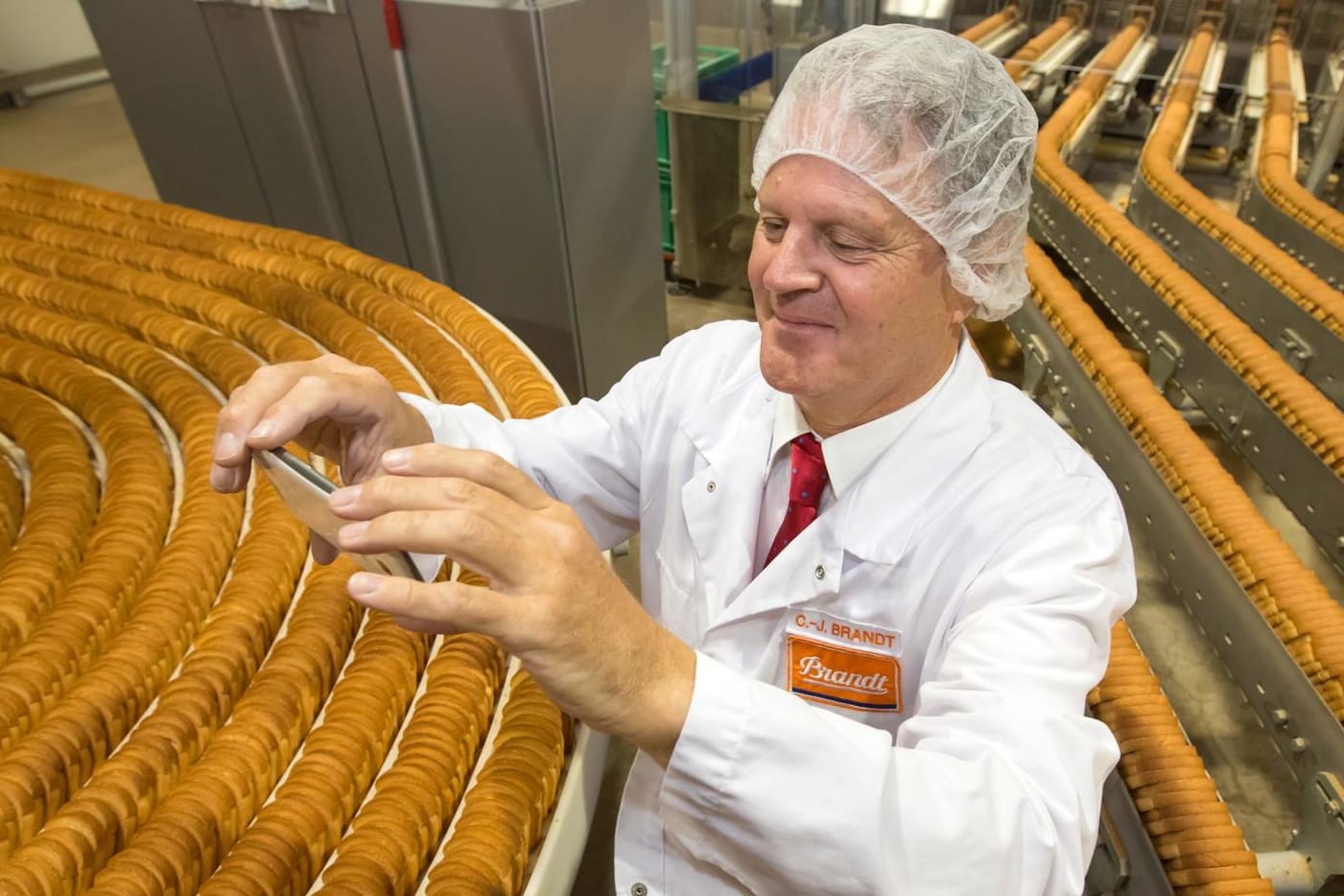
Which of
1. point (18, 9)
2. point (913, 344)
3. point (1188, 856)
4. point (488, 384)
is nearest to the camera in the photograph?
point (913, 344)

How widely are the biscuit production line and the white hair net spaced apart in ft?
2.90

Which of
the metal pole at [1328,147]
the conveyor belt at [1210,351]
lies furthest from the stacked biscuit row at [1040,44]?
the metal pole at [1328,147]

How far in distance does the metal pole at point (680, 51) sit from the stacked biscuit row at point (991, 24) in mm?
1154

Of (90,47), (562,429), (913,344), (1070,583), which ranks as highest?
(913,344)

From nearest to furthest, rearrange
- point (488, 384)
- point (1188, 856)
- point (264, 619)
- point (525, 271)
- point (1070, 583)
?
1. point (1070, 583)
2. point (1188, 856)
3. point (264, 619)
4. point (488, 384)
5. point (525, 271)

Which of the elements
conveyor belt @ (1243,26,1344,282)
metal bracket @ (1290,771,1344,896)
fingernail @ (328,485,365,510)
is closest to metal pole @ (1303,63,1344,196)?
conveyor belt @ (1243,26,1344,282)

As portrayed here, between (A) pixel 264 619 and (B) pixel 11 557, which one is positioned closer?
(A) pixel 264 619

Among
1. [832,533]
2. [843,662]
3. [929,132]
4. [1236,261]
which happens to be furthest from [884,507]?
[1236,261]

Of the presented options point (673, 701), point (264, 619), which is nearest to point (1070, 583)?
point (673, 701)

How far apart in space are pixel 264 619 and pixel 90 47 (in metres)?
9.24

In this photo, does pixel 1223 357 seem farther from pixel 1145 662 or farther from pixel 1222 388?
pixel 1145 662

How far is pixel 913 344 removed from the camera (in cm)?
110

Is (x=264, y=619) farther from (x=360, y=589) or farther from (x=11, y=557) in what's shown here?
(x=360, y=589)

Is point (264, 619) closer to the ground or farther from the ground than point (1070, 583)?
closer to the ground
